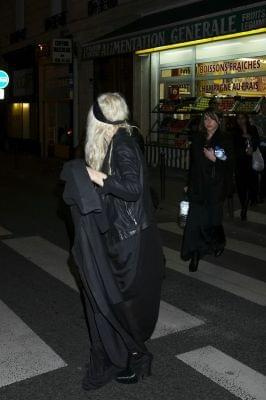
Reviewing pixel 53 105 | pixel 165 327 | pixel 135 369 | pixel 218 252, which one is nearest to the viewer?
pixel 135 369

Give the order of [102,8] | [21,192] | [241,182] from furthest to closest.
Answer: [102,8]
[21,192]
[241,182]

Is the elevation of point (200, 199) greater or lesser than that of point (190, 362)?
greater

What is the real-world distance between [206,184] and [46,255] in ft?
7.86

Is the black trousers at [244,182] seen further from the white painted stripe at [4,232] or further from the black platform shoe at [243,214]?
the white painted stripe at [4,232]

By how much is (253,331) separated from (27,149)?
880 inches

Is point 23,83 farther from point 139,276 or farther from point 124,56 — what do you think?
point 139,276

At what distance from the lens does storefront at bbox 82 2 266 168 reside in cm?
1284

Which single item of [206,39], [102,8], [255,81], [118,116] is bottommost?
[118,116]

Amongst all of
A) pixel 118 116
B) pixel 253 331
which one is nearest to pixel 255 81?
pixel 253 331

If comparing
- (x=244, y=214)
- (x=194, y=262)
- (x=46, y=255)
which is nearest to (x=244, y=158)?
(x=244, y=214)

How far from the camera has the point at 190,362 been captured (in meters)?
4.16

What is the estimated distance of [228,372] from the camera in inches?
158

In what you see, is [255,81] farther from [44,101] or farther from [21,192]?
[44,101]

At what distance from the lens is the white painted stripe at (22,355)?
13.1 feet
